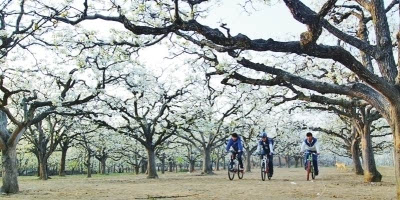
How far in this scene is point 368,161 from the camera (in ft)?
63.4

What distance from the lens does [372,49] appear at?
348 inches

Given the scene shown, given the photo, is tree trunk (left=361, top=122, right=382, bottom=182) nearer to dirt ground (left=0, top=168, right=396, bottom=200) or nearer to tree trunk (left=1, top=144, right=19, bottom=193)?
dirt ground (left=0, top=168, right=396, bottom=200)

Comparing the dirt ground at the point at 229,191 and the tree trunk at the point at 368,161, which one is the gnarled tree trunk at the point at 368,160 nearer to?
the tree trunk at the point at 368,161

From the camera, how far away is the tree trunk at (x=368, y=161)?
19.0 m

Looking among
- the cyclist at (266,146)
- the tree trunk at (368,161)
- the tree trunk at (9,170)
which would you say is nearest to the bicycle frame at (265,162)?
the cyclist at (266,146)

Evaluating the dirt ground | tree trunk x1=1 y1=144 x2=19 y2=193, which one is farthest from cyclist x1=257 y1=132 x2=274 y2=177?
tree trunk x1=1 y1=144 x2=19 y2=193

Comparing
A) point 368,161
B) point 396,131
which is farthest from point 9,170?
point 368,161

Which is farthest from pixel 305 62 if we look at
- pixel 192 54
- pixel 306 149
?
pixel 192 54

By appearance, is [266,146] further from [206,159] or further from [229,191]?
[206,159]

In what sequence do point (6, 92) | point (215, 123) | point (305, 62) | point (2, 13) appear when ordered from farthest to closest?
1. point (215, 123)
2. point (305, 62)
3. point (6, 92)
4. point (2, 13)

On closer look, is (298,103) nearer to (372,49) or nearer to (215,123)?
(215,123)

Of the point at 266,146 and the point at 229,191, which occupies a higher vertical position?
the point at 266,146

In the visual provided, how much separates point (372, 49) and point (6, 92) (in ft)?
42.9

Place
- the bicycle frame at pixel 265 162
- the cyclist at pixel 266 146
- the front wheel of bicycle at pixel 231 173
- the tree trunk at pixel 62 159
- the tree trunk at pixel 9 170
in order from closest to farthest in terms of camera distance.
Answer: the tree trunk at pixel 9 170, the cyclist at pixel 266 146, the bicycle frame at pixel 265 162, the front wheel of bicycle at pixel 231 173, the tree trunk at pixel 62 159
